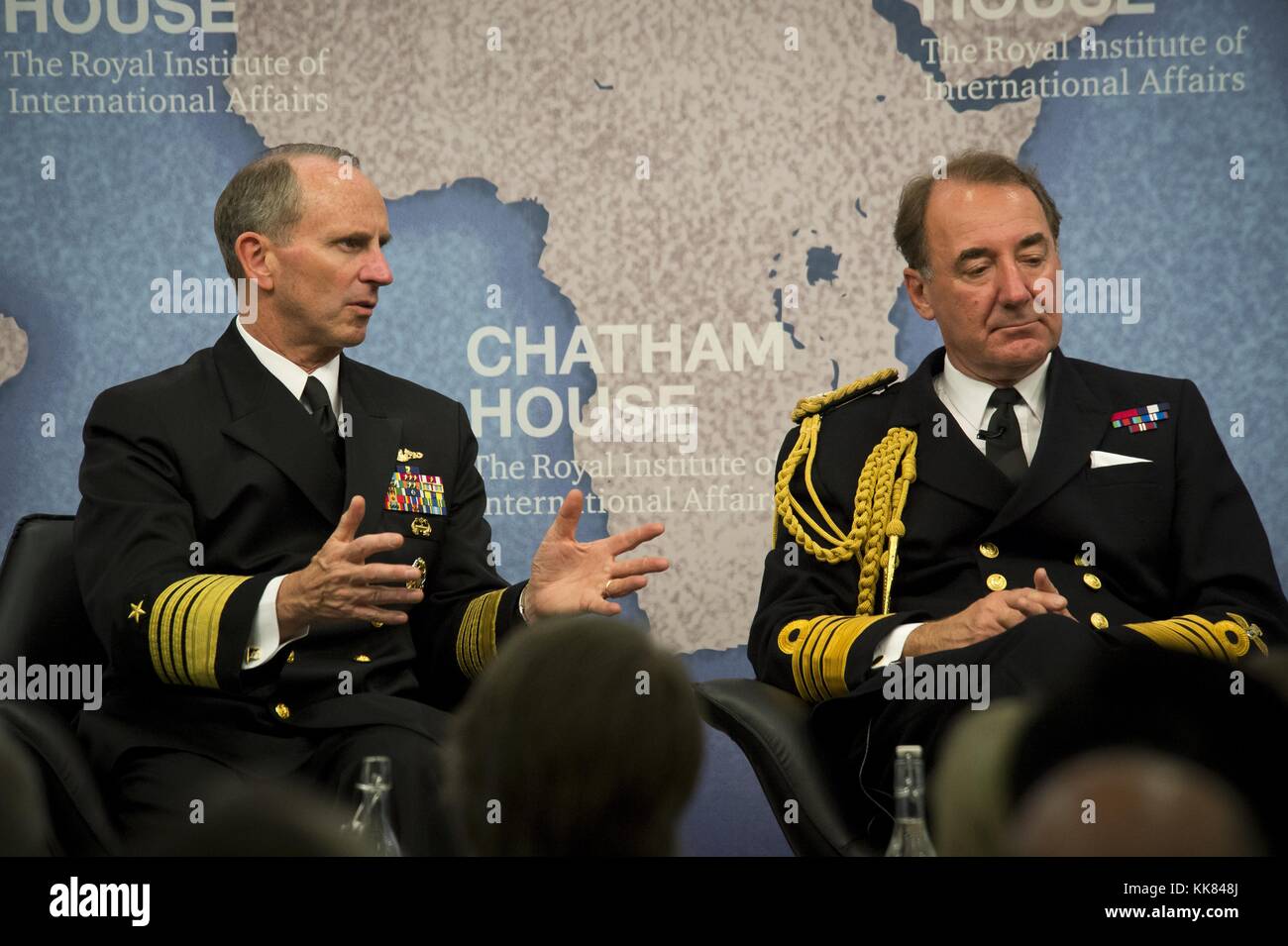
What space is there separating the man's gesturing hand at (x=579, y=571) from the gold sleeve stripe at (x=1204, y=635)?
2.98 feet

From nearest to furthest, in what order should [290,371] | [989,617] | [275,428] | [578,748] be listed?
[578,748], [989,617], [275,428], [290,371]

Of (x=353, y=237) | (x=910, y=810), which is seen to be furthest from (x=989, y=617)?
(x=353, y=237)

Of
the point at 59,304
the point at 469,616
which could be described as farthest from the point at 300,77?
the point at 469,616

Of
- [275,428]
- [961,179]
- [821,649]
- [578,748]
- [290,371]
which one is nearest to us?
[578,748]

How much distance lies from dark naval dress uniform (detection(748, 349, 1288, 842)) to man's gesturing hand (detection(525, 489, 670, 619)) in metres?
0.37

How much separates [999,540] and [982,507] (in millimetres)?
74

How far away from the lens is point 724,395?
407 cm

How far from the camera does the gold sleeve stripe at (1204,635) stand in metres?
2.84

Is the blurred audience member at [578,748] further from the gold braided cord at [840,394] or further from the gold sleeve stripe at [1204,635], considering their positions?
the gold braided cord at [840,394]

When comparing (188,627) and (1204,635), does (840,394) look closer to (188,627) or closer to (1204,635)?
(1204,635)

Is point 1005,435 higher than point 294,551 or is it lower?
higher

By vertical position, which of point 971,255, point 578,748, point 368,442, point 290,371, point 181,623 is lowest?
point 578,748

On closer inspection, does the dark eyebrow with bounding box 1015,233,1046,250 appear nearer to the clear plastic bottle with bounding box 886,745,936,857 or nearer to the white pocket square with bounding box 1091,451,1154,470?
the white pocket square with bounding box 1091,451,1154,470

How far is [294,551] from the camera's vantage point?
9.95 ft
